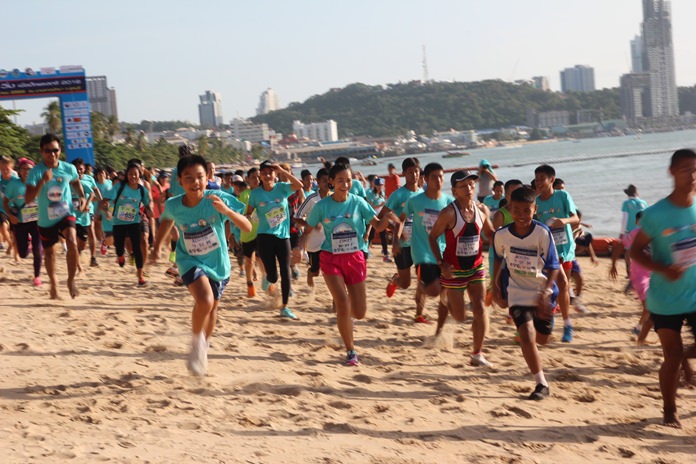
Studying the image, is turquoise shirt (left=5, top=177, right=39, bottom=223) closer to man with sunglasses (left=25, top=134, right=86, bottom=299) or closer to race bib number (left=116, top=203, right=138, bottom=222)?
man with sunglasses (left=25, top=134, right=86, bottom=299)

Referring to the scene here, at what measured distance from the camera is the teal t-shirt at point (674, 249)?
5188 millimetres

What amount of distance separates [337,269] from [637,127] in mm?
200136

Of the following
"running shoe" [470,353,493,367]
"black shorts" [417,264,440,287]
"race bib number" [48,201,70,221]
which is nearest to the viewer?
"running shoe" [470,353,493,367]

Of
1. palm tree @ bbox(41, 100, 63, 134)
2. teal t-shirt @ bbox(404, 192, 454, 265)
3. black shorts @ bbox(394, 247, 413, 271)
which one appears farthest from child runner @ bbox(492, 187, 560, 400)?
palm tree @ bbox(41, 100, 63, 134)

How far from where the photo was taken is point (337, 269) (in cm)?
727

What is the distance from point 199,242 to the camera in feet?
20.7

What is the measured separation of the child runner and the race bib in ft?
5.18

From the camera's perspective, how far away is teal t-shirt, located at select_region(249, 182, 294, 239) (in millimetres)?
9508

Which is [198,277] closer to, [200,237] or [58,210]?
[200,237]

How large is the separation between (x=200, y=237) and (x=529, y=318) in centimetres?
255

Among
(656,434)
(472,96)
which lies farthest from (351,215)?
(472,96)

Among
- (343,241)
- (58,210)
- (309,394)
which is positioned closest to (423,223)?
(343,241)

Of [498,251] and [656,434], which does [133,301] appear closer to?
[498,251]

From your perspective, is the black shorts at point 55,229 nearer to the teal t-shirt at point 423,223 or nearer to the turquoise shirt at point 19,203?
the turquoise shirt at point 19,203
